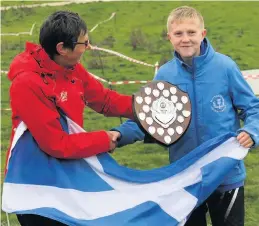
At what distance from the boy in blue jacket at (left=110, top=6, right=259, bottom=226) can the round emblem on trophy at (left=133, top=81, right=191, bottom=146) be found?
0.13 meters

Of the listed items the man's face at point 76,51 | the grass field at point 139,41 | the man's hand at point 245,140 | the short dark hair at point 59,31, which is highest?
the short dark hair at point 59,31

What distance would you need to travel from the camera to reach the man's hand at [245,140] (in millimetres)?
4348

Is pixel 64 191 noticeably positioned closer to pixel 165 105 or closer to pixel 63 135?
pixel 63 135

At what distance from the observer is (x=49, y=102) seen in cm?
402

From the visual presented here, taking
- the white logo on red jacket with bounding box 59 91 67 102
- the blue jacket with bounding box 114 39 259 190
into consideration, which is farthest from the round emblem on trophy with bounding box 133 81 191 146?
the white logo on red jacket with bounding box 59 91 67 102

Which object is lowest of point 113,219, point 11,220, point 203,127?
point 11,220

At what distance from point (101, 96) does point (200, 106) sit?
2.24ft

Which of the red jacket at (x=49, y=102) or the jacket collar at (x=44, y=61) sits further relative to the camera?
the jacket collar at (x=44, y=61)

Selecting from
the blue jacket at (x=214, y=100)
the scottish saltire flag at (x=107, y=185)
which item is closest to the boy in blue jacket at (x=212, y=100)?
the blue jacket at (x=214, y=100)

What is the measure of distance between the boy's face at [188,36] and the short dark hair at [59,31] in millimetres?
691

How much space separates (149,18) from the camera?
23.9 m

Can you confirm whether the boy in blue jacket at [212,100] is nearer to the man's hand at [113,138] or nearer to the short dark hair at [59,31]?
the man's hand at [113,138]

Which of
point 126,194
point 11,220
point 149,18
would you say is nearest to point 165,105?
point 126,194

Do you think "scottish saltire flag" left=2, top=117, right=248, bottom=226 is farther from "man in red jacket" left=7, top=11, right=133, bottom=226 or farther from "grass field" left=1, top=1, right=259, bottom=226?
"grass field" left=1, top=1, right=259, bottom=226
